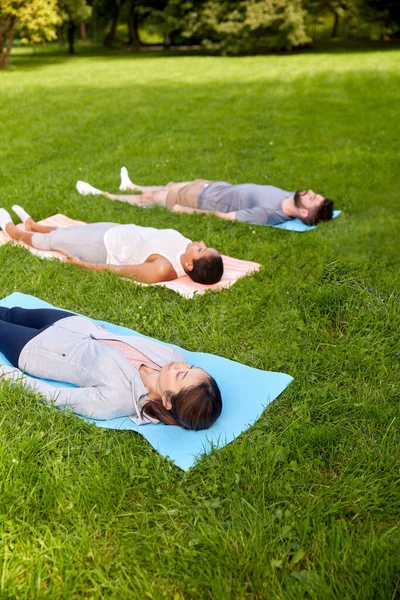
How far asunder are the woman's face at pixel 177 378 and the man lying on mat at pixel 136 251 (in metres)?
1.57

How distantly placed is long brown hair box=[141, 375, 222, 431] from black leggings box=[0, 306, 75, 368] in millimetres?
1070

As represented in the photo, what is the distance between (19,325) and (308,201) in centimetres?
338

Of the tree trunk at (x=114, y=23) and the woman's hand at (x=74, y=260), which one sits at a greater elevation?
the tree trunk at (x=114, y=23)

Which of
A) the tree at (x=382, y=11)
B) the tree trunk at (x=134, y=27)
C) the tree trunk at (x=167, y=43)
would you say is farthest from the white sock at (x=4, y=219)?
the tree trunk at (x=167, y=43)

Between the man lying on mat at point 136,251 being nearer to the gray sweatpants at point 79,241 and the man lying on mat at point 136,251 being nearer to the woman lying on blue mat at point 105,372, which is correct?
the gray sweatpants at point 79,241

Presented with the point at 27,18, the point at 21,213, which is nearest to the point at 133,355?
the point at 21,213

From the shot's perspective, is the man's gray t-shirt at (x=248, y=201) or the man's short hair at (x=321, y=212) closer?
the man's short hair at (x=321, y=212)

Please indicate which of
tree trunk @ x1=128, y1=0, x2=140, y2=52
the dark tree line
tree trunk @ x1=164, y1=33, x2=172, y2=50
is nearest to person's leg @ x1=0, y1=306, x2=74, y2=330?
the dark tree line

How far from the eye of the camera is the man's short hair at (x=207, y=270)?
4.45 m

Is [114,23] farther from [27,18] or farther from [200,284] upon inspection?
[200,284]

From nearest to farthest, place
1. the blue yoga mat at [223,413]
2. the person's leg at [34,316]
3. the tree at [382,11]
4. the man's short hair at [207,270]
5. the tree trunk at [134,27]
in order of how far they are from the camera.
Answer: the blue yoga mat at [223,413]
the person's leg at [34,316]
the man's short hair at [207,270]
the tree at [382,11]
the tree trunk at [134,27]

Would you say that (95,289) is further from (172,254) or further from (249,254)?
(249,254)

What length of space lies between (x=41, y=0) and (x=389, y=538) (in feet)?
62.9

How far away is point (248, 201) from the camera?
6.05 meters
